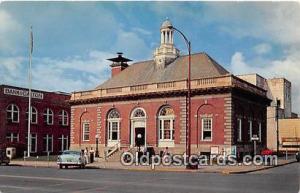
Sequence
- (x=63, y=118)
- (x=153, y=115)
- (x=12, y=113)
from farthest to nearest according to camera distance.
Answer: (x=63, y=118)
(x=12, y=113)
(x=153, y=115)

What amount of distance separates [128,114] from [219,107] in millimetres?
10722

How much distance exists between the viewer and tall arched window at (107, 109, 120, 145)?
50.1m

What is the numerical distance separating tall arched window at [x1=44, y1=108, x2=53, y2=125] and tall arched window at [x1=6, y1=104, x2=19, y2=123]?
475 cm

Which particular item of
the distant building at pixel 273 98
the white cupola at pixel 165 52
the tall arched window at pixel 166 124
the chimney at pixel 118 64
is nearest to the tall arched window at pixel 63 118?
the chimney at pixel 118 64

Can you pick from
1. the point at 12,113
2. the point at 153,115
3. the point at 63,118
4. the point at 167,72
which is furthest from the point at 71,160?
the point at 63,118

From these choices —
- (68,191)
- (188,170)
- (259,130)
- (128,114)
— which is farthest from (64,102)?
(68,191)

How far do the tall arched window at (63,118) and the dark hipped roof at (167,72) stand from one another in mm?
12554

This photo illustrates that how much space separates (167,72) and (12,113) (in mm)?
22174

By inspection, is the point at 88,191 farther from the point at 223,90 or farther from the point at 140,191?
the point at 223,90

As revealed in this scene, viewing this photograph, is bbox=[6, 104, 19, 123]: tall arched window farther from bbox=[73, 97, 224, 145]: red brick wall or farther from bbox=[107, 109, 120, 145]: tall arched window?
bbox=[107, 109, 120, 145]: tall arched window

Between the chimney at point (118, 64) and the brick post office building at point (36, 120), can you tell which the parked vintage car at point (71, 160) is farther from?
the chimney at point (118, 64)

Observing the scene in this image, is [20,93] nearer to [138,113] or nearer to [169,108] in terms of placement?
[138,113]

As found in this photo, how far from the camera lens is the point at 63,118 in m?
67.5

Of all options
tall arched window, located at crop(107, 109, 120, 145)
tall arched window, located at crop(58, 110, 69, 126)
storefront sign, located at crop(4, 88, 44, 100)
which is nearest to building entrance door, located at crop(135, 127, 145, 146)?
tall arched window, located at crop(107, 109, 120, 145)
